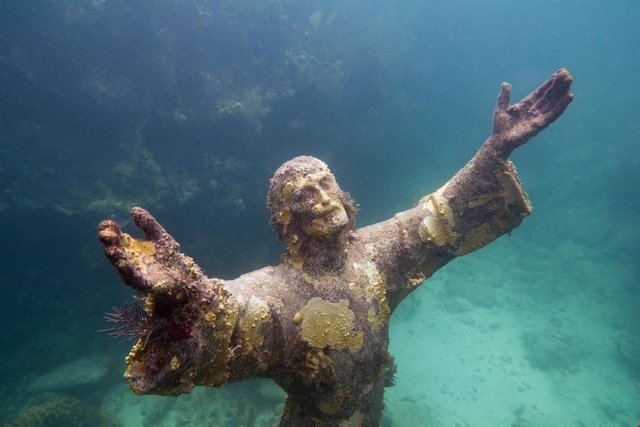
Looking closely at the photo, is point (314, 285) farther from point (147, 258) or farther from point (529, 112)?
point (529, 112)

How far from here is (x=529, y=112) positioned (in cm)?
334

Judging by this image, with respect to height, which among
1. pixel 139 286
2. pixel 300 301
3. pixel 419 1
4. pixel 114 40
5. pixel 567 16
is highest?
pixel 567 16

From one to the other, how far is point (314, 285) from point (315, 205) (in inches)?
29.2

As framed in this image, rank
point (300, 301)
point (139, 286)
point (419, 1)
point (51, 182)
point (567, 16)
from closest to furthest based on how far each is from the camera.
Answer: point (139, 286) → point (300, 301) → point (51, 182) → point (419, 1) → point (567, 16)

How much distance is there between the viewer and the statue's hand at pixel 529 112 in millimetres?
3189

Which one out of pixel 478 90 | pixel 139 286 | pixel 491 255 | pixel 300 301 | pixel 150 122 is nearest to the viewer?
pixel 139 286

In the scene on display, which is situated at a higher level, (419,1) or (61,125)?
(419,1)

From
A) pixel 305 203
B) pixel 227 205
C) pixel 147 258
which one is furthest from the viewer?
pixel 227 205

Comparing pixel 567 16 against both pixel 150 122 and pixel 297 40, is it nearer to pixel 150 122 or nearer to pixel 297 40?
pixel 297 40

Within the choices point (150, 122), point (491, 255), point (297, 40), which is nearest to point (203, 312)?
point (150, 122)

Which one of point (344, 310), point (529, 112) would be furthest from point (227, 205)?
point (529, 112)

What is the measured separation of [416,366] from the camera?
1311 centimetres

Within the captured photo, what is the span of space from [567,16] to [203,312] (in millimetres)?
51808

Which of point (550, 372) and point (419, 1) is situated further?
point (419, 1)
